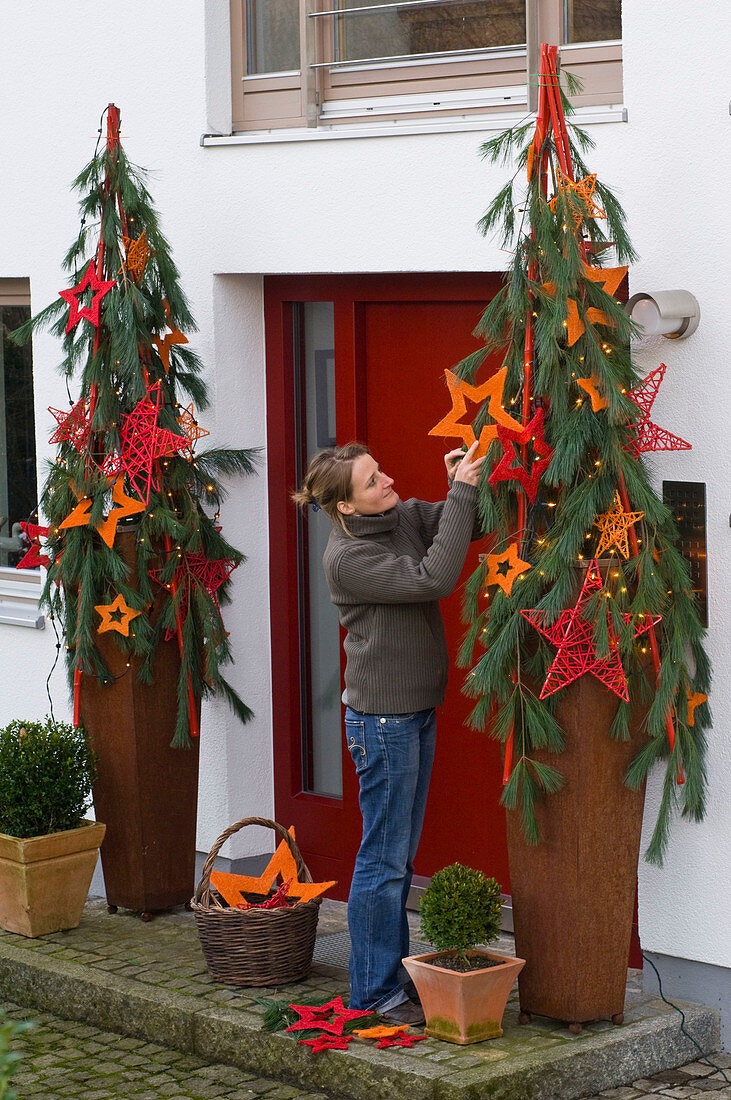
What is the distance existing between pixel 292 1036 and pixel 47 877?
4.82 ft

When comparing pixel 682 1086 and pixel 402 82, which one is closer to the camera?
pixel 682 1086

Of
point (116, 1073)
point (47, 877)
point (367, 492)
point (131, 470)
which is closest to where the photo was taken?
point (367, 492)

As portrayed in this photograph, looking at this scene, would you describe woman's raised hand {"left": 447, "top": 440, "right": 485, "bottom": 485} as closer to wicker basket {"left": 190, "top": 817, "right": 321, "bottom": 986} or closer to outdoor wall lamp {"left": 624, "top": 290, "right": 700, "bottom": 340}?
outdoor wall lamp {"left": 624, "top": 290, "right": 700, "bottom": 340}

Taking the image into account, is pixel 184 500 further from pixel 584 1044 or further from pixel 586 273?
pixel 584 1044

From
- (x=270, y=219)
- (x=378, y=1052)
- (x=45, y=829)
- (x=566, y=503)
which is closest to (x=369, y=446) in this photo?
(x=270, y=219)

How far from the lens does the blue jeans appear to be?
489cm

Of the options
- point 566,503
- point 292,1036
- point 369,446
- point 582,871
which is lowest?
point 292,1036

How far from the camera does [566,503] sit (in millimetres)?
4570

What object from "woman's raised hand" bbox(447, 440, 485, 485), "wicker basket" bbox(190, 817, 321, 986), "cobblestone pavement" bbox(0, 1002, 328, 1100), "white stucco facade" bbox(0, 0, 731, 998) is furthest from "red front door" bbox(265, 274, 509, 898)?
"cobblestone pavement" bbox(0, 1002, 328, 1100)

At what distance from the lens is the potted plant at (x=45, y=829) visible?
19.5ft

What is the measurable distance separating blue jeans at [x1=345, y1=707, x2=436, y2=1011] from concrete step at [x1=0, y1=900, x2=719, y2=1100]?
263 millimetres

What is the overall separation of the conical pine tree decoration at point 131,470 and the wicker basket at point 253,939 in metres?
0.89

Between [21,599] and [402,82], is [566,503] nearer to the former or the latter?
[402,82]

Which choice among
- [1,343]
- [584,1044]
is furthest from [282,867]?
[1,343]
